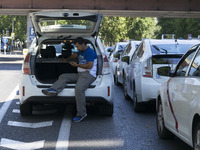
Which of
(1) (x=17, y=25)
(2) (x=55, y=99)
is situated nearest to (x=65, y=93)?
(2) (x=55, y=99)

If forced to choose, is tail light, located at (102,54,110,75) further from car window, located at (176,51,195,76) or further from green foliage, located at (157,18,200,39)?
green foliage, located at (157,18,200,39)

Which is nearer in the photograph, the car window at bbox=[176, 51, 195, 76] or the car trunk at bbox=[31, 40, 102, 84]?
the car window at bbox=[176, 51, 195, 76]

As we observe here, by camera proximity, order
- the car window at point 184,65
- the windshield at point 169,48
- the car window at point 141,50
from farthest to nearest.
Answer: the car window at point 141,50 < the windshield at point 169,48 < the car window at point 184,65

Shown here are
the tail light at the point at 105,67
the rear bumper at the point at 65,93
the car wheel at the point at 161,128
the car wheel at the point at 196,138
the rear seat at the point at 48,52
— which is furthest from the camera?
the rear seat at the point at 48,52

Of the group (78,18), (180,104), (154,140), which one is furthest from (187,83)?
(78,18)

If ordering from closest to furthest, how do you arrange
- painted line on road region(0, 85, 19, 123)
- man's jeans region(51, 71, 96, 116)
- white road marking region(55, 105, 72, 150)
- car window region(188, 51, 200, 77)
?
car window region(188, 51, 200, 77)
white road marking region(55, 105, 72, 150)
man's jeans region(51, 71, 96, 116)
painted line on road region(0, 85, 19, 123)

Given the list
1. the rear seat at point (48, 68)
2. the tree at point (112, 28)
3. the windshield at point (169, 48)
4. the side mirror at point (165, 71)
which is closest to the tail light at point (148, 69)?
the windshield at point (169, 48)

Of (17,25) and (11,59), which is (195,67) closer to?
(11,59)

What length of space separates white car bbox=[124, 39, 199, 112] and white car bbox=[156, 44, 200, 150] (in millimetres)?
2181

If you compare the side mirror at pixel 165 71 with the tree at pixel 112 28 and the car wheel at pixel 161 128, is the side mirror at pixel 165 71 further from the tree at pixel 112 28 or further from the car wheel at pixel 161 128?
the tree at pixel 112 28

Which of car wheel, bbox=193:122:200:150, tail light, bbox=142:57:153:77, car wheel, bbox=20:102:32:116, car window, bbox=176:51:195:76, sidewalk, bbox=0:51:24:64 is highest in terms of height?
car window, bbox=176:51:195:76

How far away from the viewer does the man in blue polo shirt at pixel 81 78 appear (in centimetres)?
843

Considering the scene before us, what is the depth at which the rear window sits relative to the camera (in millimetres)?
9641

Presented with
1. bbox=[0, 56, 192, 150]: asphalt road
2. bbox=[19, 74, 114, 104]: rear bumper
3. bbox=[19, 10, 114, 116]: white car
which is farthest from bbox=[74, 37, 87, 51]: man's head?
bbox=[0, 56, 192, 150]: asphalt road
